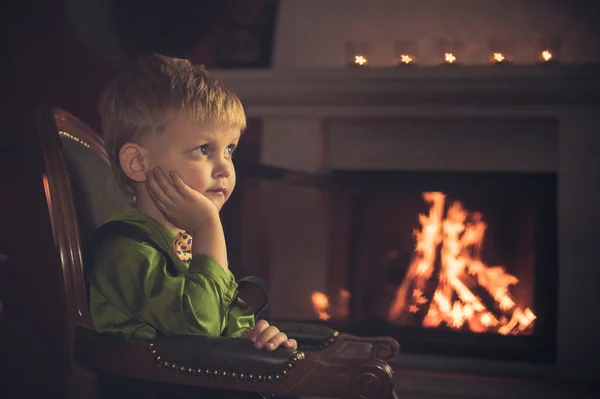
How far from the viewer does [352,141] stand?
2539mm

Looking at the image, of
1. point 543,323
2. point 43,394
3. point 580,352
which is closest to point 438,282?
point 543,323

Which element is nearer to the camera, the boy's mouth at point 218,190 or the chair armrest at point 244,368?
the chair armrest at point 244,368

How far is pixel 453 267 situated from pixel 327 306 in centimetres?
53

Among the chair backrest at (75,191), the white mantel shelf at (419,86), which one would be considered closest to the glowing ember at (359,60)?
the white mantel shelf at (419,86)

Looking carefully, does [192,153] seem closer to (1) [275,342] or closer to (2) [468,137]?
(1) [275,342]

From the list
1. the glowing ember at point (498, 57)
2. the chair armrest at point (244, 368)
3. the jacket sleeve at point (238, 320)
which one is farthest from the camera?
the glowing ember at point (498, 57)

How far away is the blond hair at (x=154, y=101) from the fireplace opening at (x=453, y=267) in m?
1.41

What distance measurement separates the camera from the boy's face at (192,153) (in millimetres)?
1108

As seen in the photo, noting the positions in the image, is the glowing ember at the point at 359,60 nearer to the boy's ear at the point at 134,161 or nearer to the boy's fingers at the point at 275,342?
the boy's ear at the point at 134,161

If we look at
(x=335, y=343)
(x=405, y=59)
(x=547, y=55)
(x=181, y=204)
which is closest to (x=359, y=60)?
(x=405, y=59)

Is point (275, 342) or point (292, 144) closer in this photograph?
point (275, 342)

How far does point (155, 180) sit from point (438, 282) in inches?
63.7

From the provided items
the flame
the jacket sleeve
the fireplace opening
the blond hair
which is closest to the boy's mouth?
the blond hair

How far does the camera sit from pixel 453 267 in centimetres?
245
